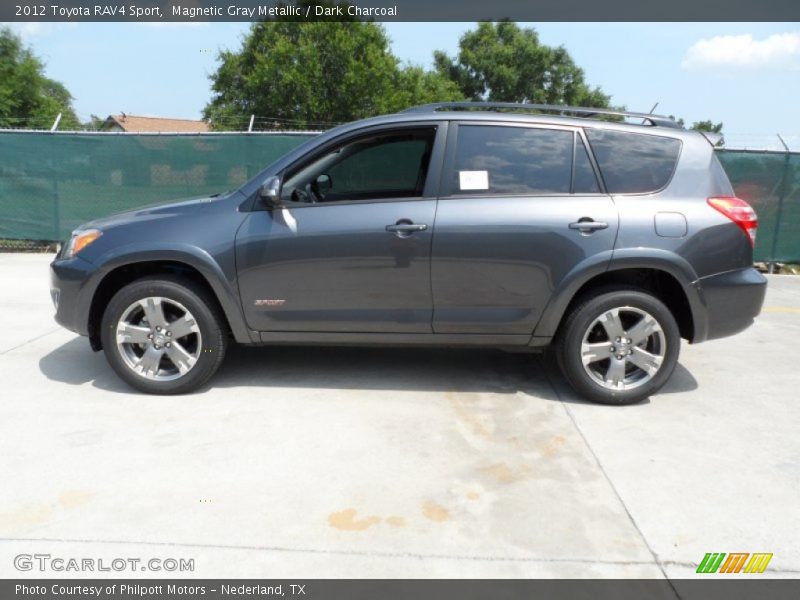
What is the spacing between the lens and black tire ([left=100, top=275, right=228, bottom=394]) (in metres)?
4.36

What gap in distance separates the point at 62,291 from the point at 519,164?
122 inches

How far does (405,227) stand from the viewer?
4238 mm

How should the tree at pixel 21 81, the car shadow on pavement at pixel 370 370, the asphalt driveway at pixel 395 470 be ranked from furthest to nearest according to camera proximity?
1. the tree at pixel 21 81
2. the car shadow on pavement at pixel 370 370
3. the asphalt driveway at pixel 395 470

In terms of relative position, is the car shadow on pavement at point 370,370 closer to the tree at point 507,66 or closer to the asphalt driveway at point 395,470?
the asphalt driveway at point 395,470

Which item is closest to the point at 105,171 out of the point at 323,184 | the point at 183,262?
the point at 323,184

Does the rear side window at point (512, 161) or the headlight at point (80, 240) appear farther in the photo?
the headlight at point (80, 240)

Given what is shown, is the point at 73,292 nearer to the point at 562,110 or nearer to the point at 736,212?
the point at 562,110

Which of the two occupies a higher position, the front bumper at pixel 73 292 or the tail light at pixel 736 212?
the tail light at pixel 736 212

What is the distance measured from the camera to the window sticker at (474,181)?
4.32 metres

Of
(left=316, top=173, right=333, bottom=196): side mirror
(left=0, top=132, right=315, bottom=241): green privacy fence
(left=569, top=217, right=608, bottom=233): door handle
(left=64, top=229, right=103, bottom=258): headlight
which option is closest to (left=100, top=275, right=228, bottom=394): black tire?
(left=64, top=229, right=103, bottom=258): headlight

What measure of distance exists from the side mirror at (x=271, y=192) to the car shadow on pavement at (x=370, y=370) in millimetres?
1270

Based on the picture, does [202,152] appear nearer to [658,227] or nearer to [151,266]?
[151,266]
